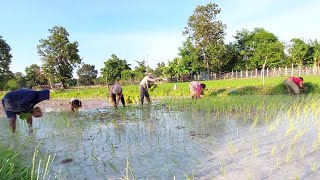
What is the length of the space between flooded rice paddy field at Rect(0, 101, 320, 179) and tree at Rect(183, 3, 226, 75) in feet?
111

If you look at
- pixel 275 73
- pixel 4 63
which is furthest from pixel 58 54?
pixel 275 73

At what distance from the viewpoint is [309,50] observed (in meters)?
39.5

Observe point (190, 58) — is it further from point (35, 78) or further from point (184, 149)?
point (184, 149)

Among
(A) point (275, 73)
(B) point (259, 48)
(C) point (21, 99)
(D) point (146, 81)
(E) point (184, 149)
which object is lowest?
(E) point (184, 149)

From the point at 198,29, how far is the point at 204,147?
3716 cm

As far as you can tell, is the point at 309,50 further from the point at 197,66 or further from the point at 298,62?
the point at 197,66

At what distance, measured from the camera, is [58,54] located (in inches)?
1475

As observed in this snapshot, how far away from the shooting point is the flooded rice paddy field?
273 centimetres

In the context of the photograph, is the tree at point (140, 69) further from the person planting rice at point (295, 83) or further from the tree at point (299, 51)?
the person planting rice at point (295, 83)

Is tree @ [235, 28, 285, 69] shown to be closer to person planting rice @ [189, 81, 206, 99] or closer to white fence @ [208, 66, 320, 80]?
white fence @ [208, 66, 320, 80]

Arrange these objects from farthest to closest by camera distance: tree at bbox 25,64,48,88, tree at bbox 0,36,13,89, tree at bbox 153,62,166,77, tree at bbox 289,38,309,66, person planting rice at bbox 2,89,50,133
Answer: tree at bbox 25,64,48,88 → tree at bbox 153,62,166,77 → tree at bbox 289,38,309,66 → tree at bbox 0,36,13,89 → person planting rice at bbox 2,89,50,133

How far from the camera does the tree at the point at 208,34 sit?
38.5 metres

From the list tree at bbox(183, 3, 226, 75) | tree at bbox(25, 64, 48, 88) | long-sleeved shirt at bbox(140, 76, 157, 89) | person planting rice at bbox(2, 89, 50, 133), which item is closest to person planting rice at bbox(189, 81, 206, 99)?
long-sleeved shirt at bbox(140, 76, 157, 89)

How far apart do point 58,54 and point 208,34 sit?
65.6ft
